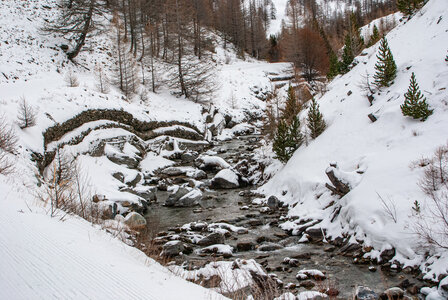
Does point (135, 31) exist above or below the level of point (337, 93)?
above

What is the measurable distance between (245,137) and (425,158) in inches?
904

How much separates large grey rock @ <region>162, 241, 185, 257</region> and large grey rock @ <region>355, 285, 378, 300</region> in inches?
216

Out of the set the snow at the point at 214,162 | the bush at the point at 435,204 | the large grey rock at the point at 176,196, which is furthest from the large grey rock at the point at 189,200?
the bush at the point at 435,204

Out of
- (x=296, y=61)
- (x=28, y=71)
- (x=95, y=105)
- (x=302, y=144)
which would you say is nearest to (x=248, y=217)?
(x=302, y=144)

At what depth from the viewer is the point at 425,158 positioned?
916 cm

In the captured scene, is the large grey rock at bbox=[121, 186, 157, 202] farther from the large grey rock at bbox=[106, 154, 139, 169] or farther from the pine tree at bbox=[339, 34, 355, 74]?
the pine tree at bbox=[339, 34, 355, 74]

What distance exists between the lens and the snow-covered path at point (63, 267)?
2.83 m

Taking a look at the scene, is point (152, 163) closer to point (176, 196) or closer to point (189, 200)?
point (176, 196)

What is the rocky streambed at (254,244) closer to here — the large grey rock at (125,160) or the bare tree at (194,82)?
the large grey rock at (125,160)

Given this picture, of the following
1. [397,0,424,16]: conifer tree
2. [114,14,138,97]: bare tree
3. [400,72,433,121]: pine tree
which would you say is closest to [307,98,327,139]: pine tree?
[400,72,433,121]: pine tree

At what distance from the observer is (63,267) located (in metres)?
3.31

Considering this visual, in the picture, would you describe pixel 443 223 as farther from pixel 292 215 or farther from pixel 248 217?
pixel 248 217

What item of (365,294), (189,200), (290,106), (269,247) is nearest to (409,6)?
(290,106)

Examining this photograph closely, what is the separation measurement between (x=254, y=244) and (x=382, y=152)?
6281mm
